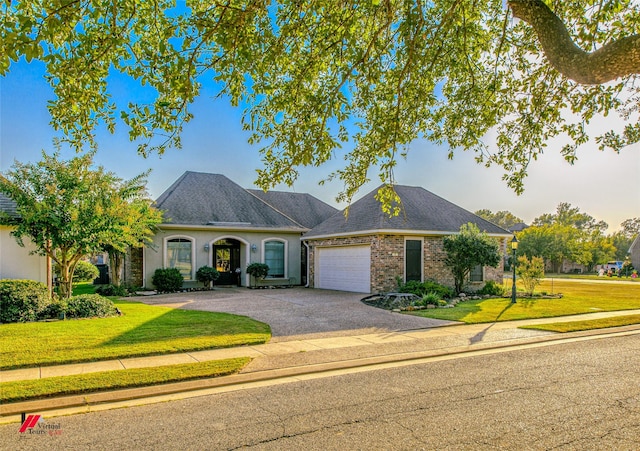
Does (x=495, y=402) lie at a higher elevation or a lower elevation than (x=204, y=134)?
lower

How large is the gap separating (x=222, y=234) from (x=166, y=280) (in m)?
3.82

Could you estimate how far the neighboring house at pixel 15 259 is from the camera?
1328cm

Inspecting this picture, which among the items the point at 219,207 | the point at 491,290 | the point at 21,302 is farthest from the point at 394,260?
the point at 21,302

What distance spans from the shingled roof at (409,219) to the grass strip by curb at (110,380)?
1189 cm

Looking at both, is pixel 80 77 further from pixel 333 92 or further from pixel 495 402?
pixel 495 402

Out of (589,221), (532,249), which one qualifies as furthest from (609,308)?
(589,221)

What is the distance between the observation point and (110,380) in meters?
6.25

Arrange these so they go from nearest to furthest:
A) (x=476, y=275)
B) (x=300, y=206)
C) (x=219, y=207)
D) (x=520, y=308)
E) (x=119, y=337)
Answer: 1. (x=119, y=337)
2. (x=520, y=308)
3. (x=476, y=275)
4. (x=219, y=207)
5. (x=300, y=206)

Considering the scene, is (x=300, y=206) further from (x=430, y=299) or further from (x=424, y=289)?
(x=430, y=299)

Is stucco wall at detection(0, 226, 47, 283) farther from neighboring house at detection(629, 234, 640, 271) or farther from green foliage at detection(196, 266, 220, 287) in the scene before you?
neighboring house at detection(629, 234, 640, 271)

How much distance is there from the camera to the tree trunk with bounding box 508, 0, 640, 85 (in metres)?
3.79

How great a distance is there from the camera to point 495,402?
220 inches

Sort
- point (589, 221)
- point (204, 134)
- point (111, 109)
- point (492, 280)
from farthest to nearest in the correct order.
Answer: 1. point (589, 221)
2. point (492, 280)
3. point (204, 134)
4. point (111, 109)

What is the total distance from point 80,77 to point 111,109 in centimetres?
56
